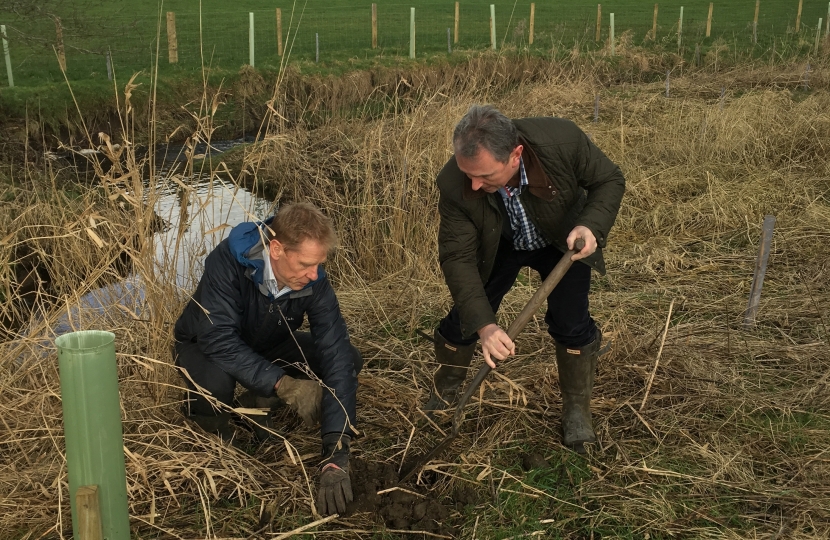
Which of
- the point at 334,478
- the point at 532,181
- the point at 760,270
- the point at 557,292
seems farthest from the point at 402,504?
the point at 760,270

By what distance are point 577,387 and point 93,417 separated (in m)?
2.17

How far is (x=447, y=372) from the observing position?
11.4ft

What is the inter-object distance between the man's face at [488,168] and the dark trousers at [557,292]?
44cm

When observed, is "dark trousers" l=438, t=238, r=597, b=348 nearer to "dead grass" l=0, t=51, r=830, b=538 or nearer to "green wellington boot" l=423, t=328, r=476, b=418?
"green wellington boot" l=423, t=328, r=476, b=418

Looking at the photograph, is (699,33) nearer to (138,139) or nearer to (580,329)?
(138,139)

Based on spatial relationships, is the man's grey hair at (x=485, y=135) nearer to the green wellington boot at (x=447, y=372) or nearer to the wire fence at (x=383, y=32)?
the green wellington boot at (x=447, y=372)

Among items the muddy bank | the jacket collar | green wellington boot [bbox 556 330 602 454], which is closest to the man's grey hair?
the jacket collar

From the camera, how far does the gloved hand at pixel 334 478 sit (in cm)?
276

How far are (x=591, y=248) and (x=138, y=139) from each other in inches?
419

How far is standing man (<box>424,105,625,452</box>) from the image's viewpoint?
2.72 m

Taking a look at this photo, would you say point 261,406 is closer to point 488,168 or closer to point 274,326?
point 274,326

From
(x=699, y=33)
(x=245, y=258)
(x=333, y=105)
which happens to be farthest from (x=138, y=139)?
(x=699, y=33)

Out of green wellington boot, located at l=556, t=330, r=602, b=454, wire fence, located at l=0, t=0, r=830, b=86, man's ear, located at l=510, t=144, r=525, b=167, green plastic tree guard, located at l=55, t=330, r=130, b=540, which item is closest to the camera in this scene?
green plastic tree guard, located at l=55, t=330, r=130, b=540

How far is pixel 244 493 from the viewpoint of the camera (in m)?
2.86
